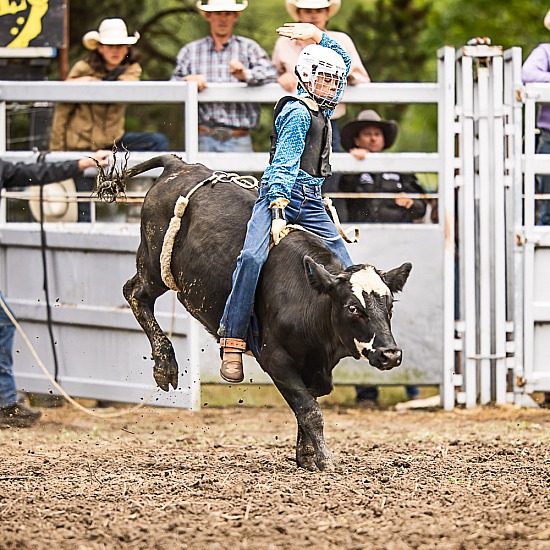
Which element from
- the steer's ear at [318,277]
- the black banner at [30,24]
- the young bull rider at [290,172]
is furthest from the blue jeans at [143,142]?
the steer's ear at [318,277]

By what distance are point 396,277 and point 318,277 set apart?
0.38 meters

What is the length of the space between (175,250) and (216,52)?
99.6 inches

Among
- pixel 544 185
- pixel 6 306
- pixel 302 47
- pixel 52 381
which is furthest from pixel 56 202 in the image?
pixel 544 185

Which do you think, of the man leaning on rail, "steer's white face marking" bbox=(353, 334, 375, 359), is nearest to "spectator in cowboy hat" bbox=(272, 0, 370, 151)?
the man leaning on rail

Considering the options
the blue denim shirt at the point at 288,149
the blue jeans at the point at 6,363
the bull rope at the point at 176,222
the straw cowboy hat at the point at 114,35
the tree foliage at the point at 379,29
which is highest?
the tree foliage at the point at 379,29

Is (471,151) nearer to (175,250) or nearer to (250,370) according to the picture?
(250,370)

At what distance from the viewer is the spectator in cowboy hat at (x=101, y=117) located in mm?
8820

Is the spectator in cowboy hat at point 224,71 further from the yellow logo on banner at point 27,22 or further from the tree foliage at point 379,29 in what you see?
the tree foliage at point 379,29

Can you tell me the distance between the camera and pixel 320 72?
6.34m

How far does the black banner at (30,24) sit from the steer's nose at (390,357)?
15.7 ft

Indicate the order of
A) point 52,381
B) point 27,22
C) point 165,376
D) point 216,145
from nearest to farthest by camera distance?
1. point 165,376
2. point 52,381
3. point 216,145
4. point 27,22

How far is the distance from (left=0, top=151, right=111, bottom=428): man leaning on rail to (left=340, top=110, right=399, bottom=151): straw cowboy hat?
1752mm

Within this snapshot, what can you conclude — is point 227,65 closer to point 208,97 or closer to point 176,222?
point 208,97

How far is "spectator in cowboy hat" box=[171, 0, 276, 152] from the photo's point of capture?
344 inches
